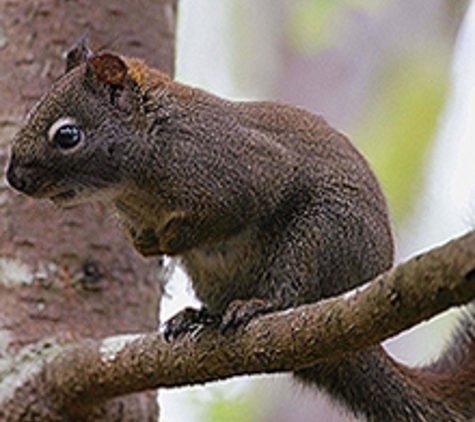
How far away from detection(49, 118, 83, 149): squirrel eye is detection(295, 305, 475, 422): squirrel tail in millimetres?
681

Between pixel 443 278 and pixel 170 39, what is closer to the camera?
pixel 443 278

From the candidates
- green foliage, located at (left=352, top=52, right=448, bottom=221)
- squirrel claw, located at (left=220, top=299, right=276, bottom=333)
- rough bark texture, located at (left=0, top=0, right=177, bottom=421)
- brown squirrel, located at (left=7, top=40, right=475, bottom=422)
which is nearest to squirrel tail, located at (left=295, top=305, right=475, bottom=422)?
brown squirrel, located at (left=7, top=40, right=475, bottom=422)

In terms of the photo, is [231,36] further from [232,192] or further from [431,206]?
[232,192]

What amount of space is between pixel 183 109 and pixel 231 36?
13.0 feet

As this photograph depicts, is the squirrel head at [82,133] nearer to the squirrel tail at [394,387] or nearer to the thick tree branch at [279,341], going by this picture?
the thick tree branch at [279,341]

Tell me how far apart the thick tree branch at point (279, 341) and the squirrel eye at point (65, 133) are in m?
0.42

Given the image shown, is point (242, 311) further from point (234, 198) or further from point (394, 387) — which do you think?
point (394, 387)

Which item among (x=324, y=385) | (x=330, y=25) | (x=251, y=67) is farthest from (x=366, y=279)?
(x=251, y=67)

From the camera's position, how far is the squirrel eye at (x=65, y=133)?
223 cm

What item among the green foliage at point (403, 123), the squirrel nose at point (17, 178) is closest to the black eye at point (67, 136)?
the squirrel nose at point (17, 178)

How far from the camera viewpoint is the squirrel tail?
222cm

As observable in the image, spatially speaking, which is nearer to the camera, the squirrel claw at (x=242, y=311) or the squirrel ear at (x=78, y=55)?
the squirrel claw at (x=242, y=311)

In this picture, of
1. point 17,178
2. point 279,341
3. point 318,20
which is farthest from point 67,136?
point 318,20

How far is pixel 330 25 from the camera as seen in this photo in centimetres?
A: 494
